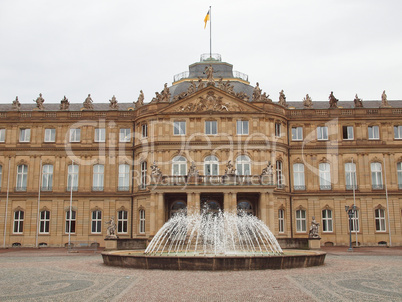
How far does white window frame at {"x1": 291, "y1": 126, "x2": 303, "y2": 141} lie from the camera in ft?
172

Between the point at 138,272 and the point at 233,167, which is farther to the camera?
the point at 233,167

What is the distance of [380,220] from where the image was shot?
165 feet

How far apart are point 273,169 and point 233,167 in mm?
4596

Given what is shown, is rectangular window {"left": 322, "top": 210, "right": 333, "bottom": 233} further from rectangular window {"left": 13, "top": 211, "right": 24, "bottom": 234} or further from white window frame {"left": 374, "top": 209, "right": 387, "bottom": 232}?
rectangular window {"left": 13, "top": 211, "right": 24, "bottom": 234}

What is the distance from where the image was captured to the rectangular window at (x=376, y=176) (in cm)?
5112

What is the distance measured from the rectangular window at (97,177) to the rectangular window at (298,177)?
68.2ft

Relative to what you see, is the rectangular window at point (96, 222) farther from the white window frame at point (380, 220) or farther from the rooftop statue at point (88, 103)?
the white window frame at point (380, 220)

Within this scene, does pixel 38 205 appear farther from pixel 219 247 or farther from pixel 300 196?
pixel 300 196

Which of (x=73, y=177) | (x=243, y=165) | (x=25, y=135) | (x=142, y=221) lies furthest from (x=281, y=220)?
(x=25, y=135)

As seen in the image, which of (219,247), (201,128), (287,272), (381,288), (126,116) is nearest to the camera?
(381,288)

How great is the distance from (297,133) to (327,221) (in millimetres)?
9899

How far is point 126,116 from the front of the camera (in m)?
53.0

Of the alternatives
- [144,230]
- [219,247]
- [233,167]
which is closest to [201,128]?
A: [233,167]

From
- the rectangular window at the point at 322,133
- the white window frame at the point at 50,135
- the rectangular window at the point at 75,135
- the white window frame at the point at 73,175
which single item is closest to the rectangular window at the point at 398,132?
the rectangular window at the point at 322,133
